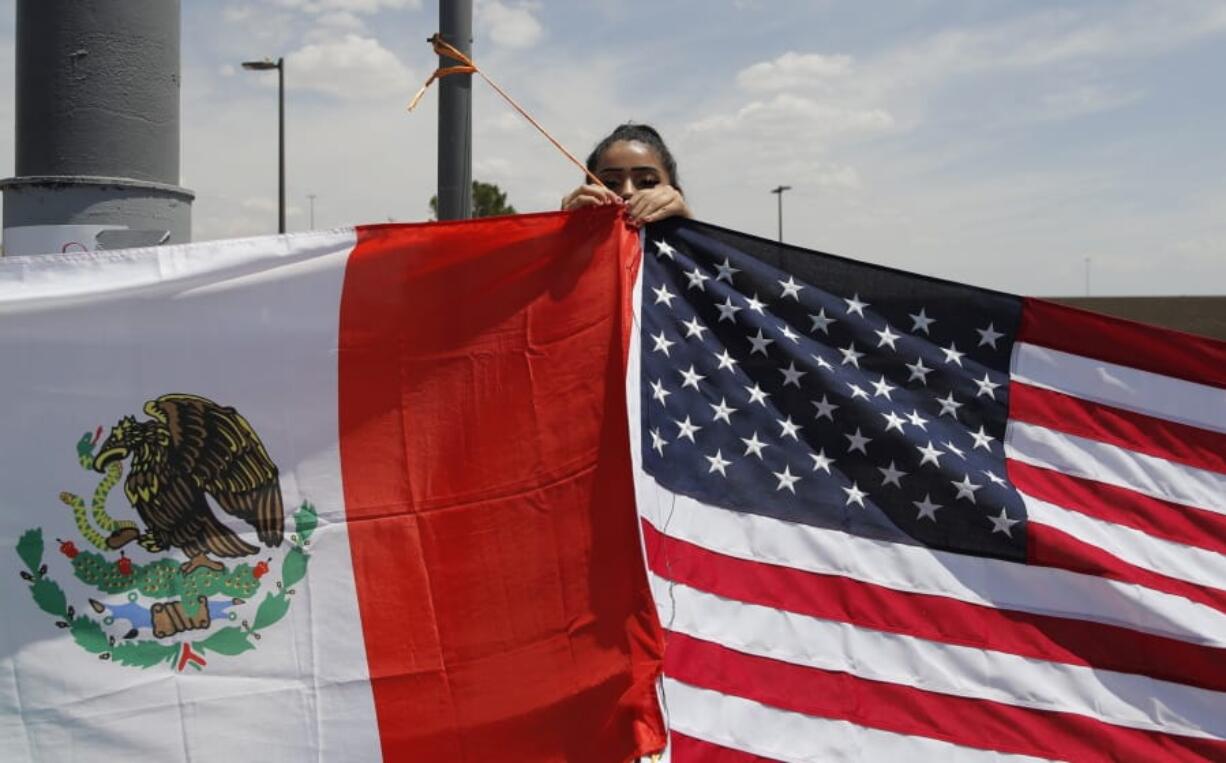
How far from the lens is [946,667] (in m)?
3.04

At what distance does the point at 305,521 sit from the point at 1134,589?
239 centimetres

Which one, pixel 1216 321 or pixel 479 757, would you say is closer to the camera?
pixel 479 757

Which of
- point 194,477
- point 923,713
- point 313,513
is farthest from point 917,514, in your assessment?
point 194,477

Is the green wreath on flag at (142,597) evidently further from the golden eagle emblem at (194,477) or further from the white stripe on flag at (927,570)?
the white stripe on flag at (927,570)

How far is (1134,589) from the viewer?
3090 millimetres

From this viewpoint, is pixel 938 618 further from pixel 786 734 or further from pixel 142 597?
pixel 142 597

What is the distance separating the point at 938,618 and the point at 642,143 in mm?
1990

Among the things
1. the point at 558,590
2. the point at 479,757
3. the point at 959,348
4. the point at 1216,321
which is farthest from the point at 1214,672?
the point at 1216,321

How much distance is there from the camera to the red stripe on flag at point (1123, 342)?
3.28m

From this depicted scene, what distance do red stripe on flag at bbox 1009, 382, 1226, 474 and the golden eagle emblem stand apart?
2.27 metres

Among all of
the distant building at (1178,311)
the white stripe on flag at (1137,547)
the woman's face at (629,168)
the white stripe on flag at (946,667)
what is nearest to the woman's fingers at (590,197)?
the woman's face at (629,168)

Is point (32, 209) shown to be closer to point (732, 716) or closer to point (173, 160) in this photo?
point (173, 160)

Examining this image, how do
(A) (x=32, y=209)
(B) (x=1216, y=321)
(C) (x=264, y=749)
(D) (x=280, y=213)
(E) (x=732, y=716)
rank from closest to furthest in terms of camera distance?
(C) (x=264, y=749) < (E) (x=732, y=716) < (A) (x=32, y=209) < (D) (x=280, y=213) < (B) (x=1216, y=321)

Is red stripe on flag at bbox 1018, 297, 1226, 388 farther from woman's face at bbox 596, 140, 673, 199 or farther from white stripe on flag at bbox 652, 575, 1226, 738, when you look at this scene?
woman's face at bbox 596, 140, 673, 199
